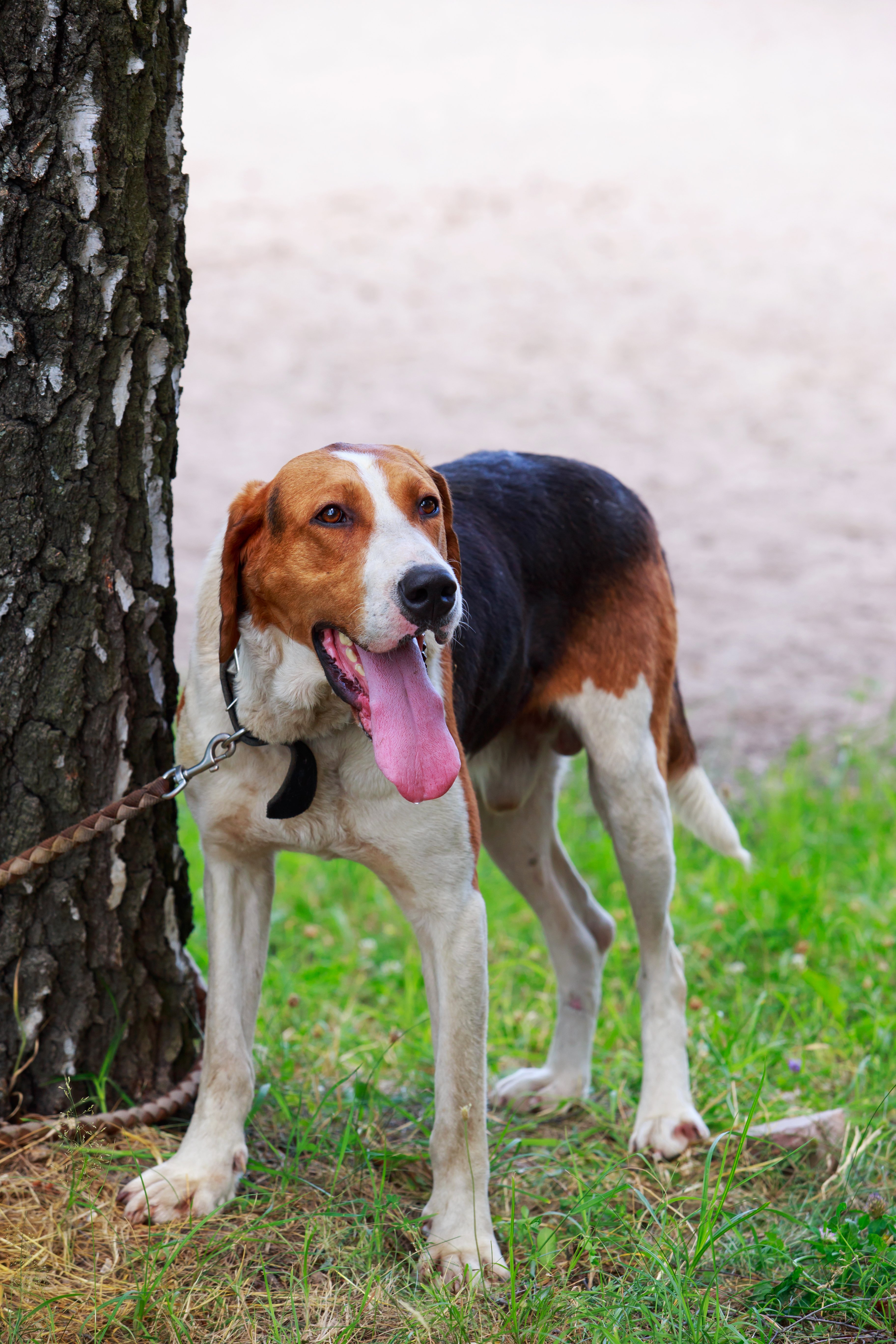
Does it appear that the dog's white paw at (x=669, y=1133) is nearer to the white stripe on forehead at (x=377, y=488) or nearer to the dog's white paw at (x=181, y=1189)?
the dog's white paw at (x=181, y=1189)

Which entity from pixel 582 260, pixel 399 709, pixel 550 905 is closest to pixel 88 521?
pixel 399 709

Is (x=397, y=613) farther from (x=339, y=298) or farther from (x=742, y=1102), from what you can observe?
(x=339, y=298)

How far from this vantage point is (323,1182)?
289 cm

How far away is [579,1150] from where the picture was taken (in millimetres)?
3232

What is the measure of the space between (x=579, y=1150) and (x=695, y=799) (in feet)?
3.88

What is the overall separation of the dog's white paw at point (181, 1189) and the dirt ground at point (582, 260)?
630 centimetres

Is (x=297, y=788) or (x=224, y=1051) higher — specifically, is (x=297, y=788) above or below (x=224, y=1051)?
above

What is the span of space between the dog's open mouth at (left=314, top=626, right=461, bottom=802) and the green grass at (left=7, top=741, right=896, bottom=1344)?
0.94 meters

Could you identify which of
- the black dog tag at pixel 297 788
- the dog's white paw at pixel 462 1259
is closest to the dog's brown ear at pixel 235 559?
the black dog tag at pixel 297 788

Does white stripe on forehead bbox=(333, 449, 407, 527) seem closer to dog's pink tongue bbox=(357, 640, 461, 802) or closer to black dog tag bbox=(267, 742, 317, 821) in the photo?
dog's pink tongue bbox=(357, 640, 461, 802)

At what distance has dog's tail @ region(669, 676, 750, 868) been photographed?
3.92m

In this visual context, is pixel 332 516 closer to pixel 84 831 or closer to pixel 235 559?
pixel 235 559

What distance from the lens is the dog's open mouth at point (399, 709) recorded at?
8.05 feet

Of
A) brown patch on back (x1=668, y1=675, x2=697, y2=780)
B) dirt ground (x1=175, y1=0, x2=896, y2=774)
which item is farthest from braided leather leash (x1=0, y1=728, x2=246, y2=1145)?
dirt ground (x1=175, y1=0, x2=896, y2=774)
